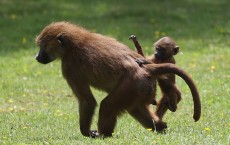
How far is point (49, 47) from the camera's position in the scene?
30.9 ft

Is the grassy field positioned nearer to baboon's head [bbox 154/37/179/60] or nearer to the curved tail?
the curved tail

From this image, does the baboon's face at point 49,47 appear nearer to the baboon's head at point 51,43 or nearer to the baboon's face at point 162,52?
the baboon's head at point 51,43

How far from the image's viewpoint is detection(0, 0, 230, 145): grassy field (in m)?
9.02

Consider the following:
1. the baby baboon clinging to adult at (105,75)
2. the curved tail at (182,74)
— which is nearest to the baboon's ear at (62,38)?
the baby baboon clinging to adult at (105,75)

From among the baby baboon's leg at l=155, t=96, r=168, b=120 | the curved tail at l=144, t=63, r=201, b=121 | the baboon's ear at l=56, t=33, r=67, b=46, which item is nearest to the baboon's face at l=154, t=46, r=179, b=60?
the baby baboon's leg at l=155, t=96, r=168, b=120

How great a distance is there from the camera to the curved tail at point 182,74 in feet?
28.7

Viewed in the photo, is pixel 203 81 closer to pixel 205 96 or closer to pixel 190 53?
pixel 205 96

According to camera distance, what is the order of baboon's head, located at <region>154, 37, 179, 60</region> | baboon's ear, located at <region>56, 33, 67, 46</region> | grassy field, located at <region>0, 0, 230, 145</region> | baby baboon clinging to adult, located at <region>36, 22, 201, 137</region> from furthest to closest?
baboon's head, located at <region>154, 37, 179, 60</region> → baboon's ear, located at <region>56, 33, 67, 46</region> → grassy field, located at <region>0, 0, 230, 145</region> → baby baboon clinging to adult, located at <region>36, 22, 201, 137</region>

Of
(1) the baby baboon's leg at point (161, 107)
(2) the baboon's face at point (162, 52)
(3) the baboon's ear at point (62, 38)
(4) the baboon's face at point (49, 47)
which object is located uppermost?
(3) the baboon's ear at point (62, 38)

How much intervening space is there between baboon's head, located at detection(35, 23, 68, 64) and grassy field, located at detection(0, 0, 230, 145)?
44.2 inches

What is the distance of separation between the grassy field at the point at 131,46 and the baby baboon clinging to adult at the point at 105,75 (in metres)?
0.28

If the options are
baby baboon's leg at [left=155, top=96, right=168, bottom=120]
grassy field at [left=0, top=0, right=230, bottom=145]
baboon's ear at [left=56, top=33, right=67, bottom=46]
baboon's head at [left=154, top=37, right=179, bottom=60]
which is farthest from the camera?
baboon's head at [left=154, top=37, right=179, bottom=60]

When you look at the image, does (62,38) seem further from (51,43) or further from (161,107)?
(161,107)

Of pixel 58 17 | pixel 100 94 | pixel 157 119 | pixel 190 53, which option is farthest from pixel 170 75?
pixel 58 17
